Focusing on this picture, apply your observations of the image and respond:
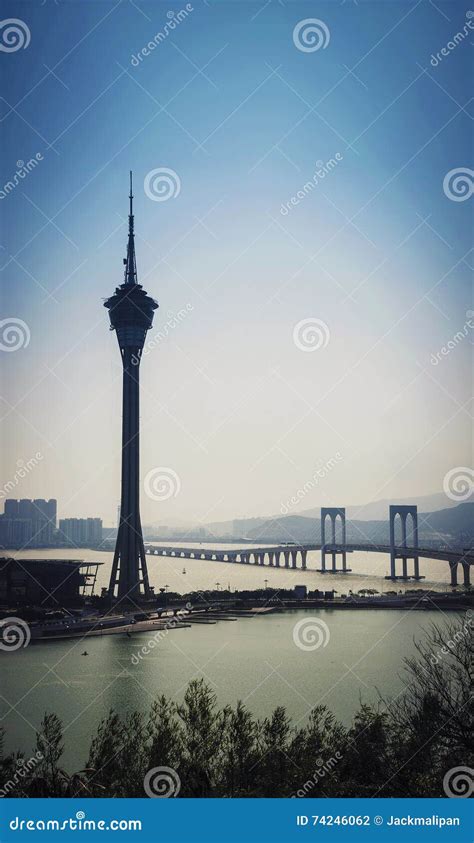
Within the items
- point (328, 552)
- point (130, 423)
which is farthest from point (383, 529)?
point (130, 423)

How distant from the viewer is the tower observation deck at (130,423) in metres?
32.3

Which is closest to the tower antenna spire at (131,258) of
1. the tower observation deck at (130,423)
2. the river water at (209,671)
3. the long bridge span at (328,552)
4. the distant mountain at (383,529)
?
the tower observation deck at (130,423)

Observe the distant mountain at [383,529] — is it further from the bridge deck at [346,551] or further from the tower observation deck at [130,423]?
the tower observation deck at [130,423]

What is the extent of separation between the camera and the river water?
12422mm

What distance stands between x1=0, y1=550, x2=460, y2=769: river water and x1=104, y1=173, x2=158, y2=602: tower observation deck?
292 inches

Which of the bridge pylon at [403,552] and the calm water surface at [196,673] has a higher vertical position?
the bridge pylon at [403,552]

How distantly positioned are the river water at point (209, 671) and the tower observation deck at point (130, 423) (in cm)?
741

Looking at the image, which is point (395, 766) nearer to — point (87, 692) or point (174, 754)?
point (174, 754)

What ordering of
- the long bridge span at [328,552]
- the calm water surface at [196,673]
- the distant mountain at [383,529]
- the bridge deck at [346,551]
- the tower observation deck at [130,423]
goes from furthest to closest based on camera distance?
1. the distant mountain at [383,529]
2. the bridge deck at [346,551]
3. the long bridge span at [328,552]
4. the tower observation deck at [130,423]
5. the calm water surface at [196,673]

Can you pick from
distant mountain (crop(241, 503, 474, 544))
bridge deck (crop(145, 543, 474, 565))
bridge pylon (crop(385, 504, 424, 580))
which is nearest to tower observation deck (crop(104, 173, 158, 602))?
bridge deck (crop(145, 543, 474, 565))

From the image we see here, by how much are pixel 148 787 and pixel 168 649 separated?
15918 mm

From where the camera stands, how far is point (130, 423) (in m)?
33.3
